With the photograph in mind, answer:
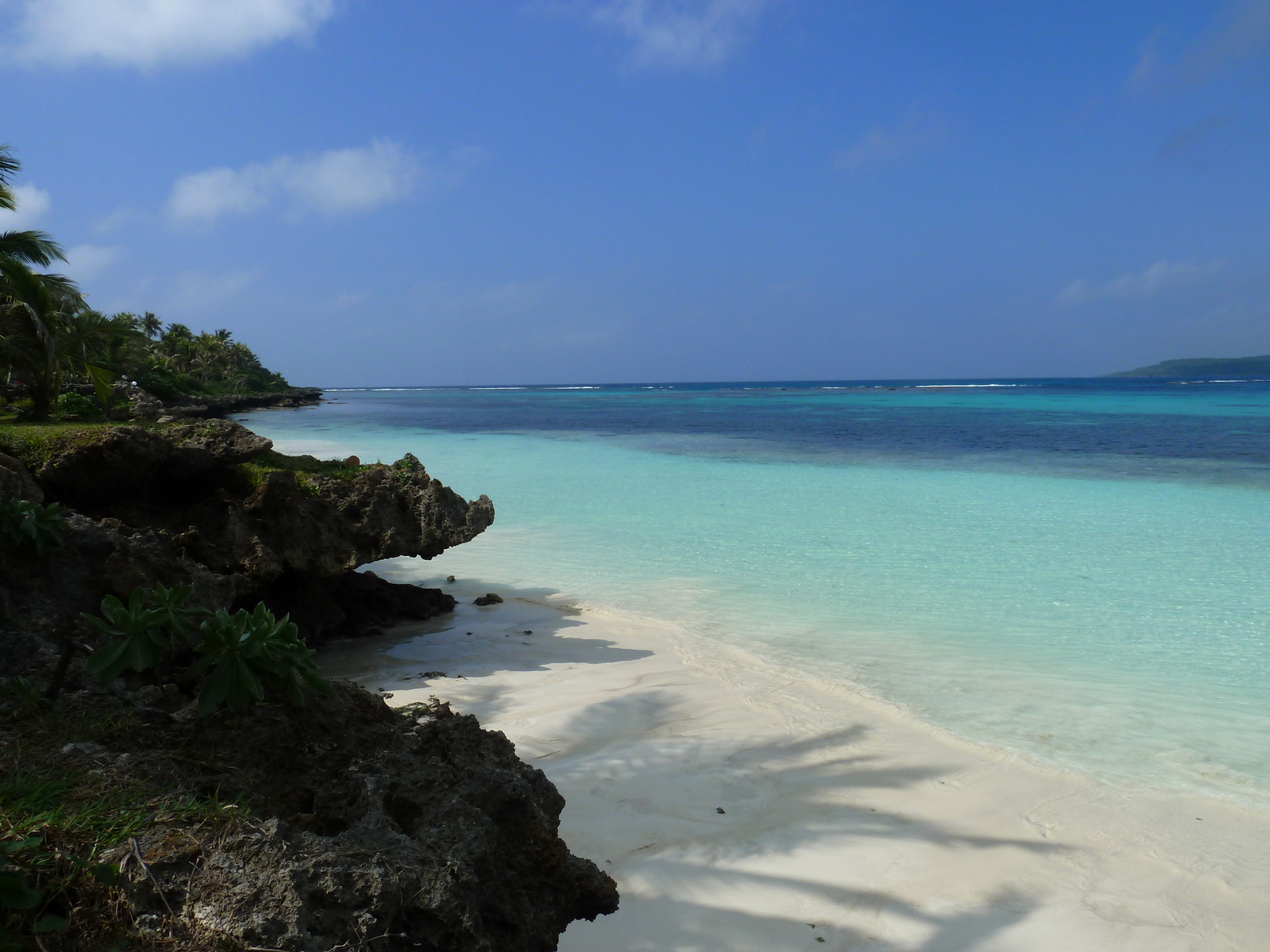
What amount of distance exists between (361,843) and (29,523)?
2.74 meters

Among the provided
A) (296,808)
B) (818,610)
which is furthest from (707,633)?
(296,808)

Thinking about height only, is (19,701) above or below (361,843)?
above

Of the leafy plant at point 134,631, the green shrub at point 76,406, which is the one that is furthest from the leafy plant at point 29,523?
the green shrub at point 76,406

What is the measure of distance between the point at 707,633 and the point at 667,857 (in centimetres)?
395

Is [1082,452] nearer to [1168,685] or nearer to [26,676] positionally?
[1168,685]

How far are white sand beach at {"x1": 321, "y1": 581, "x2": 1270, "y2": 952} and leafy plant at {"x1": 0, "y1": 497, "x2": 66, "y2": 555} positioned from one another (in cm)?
232

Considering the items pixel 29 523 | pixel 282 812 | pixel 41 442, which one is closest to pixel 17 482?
pixel 41 442

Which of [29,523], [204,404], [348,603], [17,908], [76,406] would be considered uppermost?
[204,404]

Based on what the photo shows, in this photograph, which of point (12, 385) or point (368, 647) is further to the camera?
point (12, 385)

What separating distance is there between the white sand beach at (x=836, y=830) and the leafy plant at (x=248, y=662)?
1.37 m

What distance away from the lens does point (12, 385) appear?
24.6 metres

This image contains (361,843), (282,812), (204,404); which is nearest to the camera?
(361,843)

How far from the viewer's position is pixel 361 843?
2156 mm

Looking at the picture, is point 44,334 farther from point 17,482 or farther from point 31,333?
point 17,482
